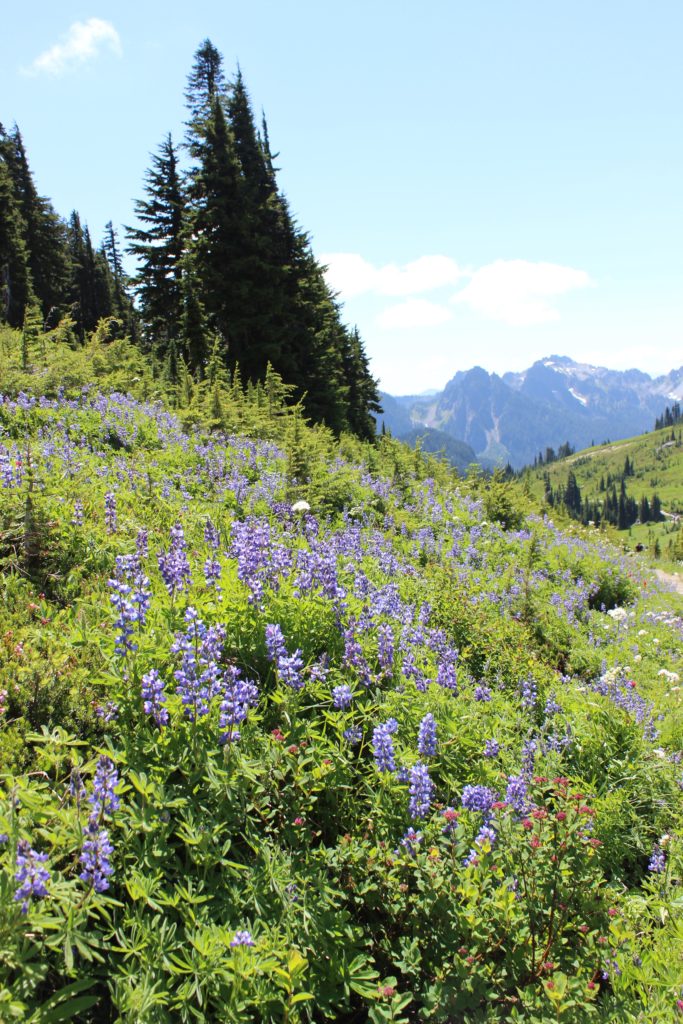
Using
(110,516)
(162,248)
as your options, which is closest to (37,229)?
(162,248)

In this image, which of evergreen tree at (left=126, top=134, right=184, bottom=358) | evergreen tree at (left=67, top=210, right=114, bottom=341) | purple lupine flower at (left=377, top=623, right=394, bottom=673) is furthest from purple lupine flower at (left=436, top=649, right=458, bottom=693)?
evergreen tree at (left=67, top=210, right=114, bottom=341)

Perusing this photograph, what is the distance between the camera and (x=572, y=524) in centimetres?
1752

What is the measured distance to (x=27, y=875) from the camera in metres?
2.16

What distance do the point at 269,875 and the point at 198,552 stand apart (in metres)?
3.31

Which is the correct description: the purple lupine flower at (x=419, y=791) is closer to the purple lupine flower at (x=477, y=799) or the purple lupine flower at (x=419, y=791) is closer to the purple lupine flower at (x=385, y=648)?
the purple lupine flower at (x=477, y=799)

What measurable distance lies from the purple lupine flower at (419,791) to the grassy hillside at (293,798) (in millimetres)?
14

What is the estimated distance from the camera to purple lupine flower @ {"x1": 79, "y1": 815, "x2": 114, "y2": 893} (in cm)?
225

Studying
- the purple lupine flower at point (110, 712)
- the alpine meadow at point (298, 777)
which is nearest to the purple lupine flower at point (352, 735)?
the alpine meadow at point (298, 777)

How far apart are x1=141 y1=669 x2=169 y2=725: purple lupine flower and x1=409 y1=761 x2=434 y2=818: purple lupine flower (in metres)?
1.40

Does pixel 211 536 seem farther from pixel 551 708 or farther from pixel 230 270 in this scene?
pixel 230 270

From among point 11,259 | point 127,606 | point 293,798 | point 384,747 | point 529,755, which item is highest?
point 11,259

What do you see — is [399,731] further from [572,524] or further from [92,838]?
[572,524]

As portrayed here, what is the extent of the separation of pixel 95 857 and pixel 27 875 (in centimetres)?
24

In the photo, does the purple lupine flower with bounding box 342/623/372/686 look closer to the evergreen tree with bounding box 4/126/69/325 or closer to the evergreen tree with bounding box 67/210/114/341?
the evergreen tree with bounding box 4/126/69/325
